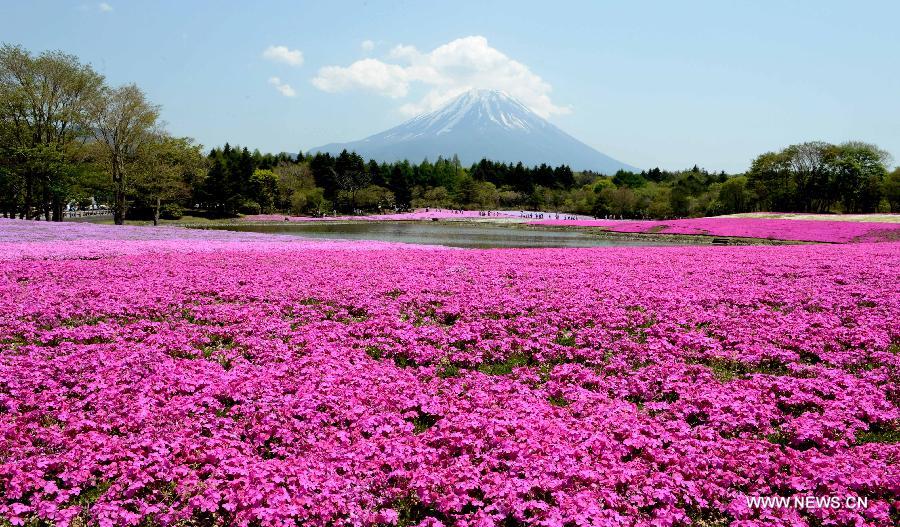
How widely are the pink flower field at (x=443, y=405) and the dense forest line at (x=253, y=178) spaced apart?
48.7 meters

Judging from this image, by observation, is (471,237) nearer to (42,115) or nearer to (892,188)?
(42,115)

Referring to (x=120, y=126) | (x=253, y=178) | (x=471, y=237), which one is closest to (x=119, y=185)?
(x=120, y=126)

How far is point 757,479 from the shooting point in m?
5.70

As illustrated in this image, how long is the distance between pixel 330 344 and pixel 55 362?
15.3ft

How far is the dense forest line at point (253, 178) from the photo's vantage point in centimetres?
5206

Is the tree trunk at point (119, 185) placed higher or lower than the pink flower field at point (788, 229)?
higher

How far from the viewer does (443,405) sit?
7465 mm

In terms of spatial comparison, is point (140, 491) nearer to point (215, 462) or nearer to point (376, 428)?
point (215, 462)

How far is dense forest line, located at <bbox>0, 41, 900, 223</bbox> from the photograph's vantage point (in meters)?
52.1

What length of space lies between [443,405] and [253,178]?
352 feet

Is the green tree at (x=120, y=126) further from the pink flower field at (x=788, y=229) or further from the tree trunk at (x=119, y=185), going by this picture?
the pink flower field at (x=788, y=229)

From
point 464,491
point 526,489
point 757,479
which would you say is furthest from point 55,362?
point 757,479

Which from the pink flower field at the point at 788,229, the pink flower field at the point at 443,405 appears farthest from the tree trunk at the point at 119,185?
the pink flower field at the point at 788,229

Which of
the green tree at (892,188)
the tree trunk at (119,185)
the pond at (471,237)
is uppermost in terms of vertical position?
the green tree at (892,188)
